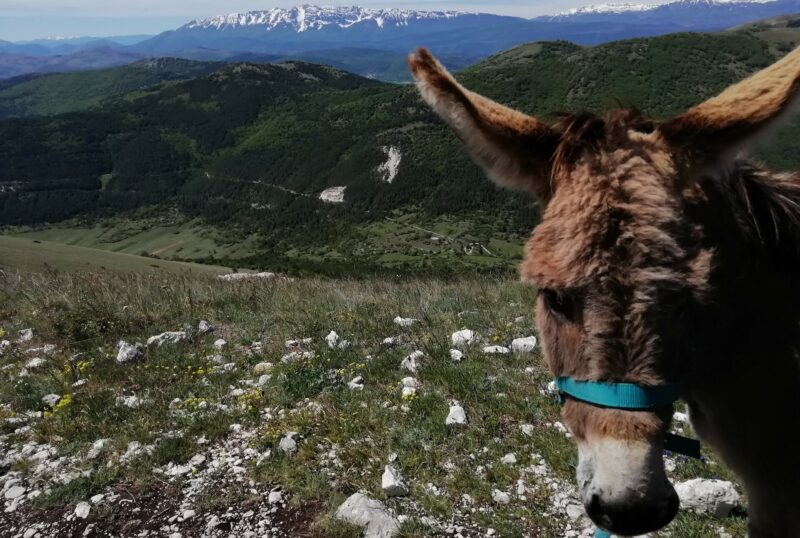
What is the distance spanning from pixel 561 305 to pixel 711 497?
8.82 feet

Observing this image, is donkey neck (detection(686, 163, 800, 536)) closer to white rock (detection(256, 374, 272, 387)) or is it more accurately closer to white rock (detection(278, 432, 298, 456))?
white rock (detection(278, 432, 298, 456))

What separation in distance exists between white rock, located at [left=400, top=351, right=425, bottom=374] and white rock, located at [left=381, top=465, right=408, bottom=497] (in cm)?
174

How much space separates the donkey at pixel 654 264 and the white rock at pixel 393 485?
232 cm

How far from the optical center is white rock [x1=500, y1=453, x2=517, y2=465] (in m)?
4.16

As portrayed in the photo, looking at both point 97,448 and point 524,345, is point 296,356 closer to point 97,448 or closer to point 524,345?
point 97,448

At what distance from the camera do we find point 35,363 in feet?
20.4

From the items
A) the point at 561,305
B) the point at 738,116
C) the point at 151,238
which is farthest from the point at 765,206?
the point at 151,238

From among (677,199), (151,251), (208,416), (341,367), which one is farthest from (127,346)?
(151,251)

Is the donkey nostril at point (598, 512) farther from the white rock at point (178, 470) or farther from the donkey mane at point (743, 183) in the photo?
the white rock at point (178, 470)

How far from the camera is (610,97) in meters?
2.26

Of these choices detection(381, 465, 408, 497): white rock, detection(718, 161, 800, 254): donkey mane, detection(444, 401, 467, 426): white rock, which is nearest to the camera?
detection(718, 161, 800, 254): donkey mane

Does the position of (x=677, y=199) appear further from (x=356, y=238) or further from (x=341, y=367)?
(x=356, y=238)

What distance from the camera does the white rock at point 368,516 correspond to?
11.5ft

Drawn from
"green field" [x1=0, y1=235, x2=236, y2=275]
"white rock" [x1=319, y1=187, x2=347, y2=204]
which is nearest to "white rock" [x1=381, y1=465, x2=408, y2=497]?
"green field" [x1=0, y1=235, x2=236, y2=275]
